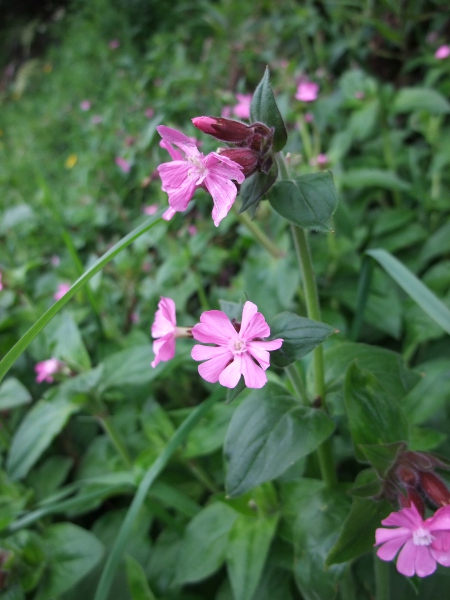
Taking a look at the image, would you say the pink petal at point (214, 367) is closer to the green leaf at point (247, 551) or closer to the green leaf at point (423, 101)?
the green leaf at point (247, 551)

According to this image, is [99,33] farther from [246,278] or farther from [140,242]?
[246,278]

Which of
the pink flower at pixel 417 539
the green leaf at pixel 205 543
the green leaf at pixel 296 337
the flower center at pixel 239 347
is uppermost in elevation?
the flower center at pixel 239 347

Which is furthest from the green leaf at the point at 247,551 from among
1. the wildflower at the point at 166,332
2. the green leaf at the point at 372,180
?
the green leaf at the point at 372,180

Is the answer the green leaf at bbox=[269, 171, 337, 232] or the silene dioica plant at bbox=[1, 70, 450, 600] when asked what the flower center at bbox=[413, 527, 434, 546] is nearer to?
the silene dioica plant at bbox=[1, 70, 450, 600]

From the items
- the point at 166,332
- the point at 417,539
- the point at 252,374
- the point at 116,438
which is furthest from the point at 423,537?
the point at 116,438

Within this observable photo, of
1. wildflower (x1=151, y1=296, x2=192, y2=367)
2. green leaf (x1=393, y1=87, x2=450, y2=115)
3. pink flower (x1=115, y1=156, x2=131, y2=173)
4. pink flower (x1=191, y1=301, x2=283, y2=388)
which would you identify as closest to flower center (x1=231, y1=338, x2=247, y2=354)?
pink flower (x1=191, y1=301, x2=283, y2=388)

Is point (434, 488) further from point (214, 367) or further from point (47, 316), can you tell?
point (47, 316)

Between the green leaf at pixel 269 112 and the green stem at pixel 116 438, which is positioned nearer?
the green leaf at pixel 269 112
